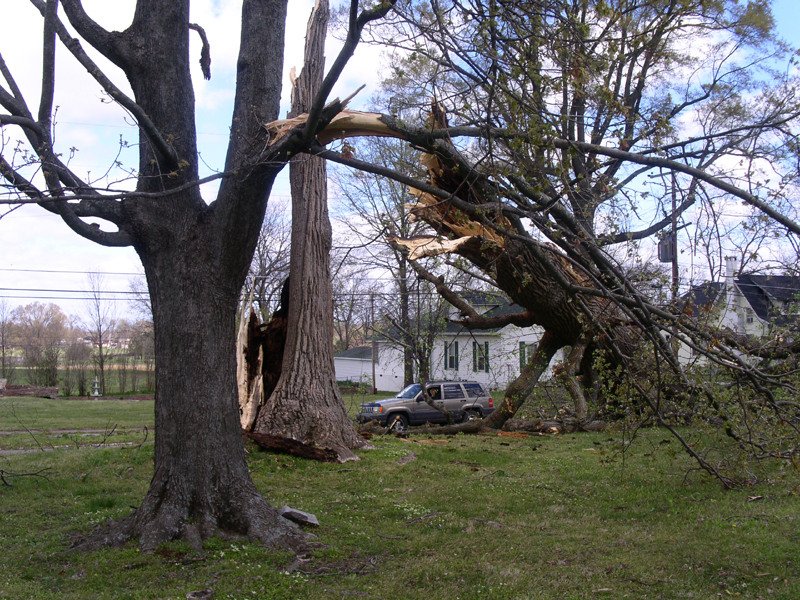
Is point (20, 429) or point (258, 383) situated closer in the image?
point (258, 383)

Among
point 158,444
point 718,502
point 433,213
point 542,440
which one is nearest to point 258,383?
point 433,213

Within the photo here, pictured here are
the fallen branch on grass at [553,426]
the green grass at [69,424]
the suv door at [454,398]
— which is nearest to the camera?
the green grass at [69,424]

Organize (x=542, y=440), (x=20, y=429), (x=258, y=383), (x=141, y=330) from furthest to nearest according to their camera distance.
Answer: (x=141, y=330)
(x=20, y=429)
(x=542, y=440)
(x=258, y=383)

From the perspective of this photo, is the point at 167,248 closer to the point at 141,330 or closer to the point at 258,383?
the point at 258,383

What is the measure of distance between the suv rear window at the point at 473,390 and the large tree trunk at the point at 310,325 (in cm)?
961

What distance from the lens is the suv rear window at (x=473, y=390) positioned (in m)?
19.2

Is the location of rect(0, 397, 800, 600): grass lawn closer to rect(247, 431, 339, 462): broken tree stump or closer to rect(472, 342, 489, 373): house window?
rect(247, 431, 339, 462): broken tree stump

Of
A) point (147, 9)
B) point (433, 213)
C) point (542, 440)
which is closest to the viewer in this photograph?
point (147, 9)

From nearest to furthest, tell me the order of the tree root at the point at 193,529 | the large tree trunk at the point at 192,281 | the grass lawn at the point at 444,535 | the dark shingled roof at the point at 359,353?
the grass lawn at the point at 444,535, the tree root at the point at 193,529, the large tree trunk at the point at 192,281, the dark shingled roof at the point at 359,353

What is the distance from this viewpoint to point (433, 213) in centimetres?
830

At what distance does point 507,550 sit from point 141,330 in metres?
44.6

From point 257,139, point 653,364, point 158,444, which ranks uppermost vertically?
point 257,139

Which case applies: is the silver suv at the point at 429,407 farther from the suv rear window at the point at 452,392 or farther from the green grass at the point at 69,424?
the green grass at the point at 69,424

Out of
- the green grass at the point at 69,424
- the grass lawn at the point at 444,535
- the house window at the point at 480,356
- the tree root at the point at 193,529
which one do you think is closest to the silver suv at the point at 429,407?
the house window at the point at 480,356
